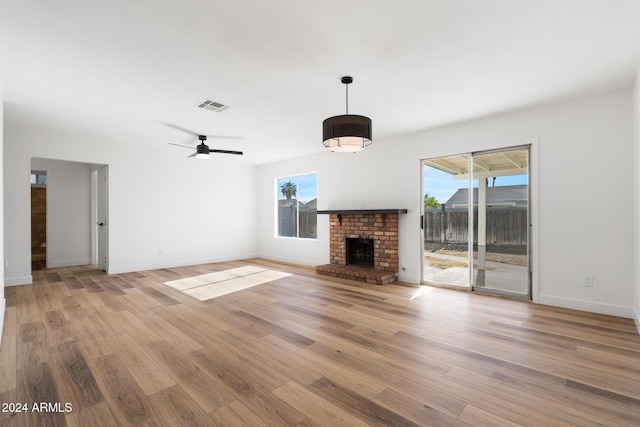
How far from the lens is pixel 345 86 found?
3352mm

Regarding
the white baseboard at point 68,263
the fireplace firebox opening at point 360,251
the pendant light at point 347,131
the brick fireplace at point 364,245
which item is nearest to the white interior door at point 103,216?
the white baseboard at point 68,263

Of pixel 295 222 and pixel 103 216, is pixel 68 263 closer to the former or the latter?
pixel 103 216

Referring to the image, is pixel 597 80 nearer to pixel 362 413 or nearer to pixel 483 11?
pixel 483 11

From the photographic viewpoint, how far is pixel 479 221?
15.0ft

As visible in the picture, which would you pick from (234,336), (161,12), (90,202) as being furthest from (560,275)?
(90,202)

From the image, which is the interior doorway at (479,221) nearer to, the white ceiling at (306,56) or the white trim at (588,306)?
the white trim at (588,306)

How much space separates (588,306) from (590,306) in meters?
0.02

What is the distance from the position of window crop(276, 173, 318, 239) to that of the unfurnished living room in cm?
42

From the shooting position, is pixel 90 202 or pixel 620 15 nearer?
pixel 620 15

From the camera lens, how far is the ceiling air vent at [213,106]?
3830 mm

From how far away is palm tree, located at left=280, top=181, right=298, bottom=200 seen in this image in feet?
25.0

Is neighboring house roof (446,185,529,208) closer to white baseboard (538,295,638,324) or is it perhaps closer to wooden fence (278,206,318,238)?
white baseboard (538,295,638,324)

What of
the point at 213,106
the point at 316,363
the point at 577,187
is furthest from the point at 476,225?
the point at 213,106

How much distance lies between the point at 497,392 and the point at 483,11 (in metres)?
2.51
